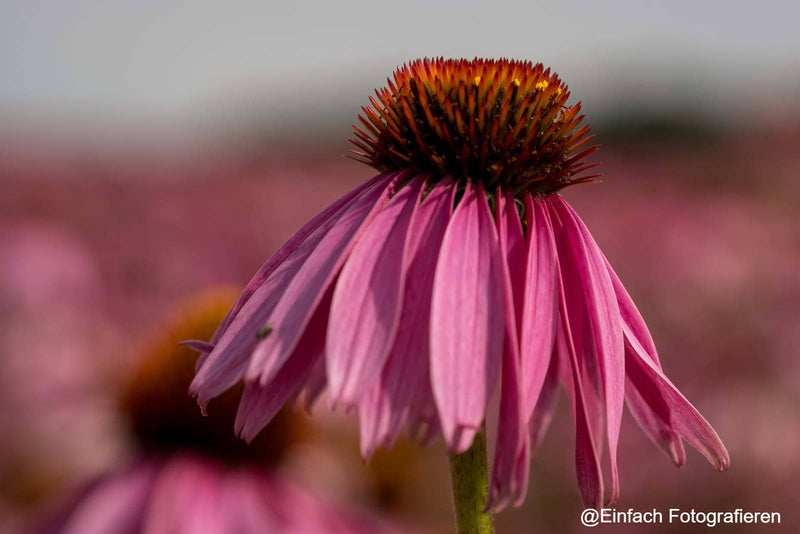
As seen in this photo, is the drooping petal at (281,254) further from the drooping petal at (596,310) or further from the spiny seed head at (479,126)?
the drooping petal at (596,310)

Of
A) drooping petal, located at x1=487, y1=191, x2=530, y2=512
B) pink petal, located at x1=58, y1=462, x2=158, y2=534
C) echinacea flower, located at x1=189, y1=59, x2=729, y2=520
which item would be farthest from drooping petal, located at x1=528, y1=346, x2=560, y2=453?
pink petal, located at x1=58, y1=462, x2=158, y2=534

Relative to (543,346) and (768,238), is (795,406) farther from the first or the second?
(543,346)

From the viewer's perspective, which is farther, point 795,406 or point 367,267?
point 795,406

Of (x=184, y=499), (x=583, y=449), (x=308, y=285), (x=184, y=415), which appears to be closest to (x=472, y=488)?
(x=583, y=449)

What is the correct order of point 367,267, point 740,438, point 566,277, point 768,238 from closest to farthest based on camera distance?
point 367,267, point 566,277, point 740,438, point 768,238

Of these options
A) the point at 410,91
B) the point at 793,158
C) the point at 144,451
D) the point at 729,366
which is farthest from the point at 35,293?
the point at 793,158
